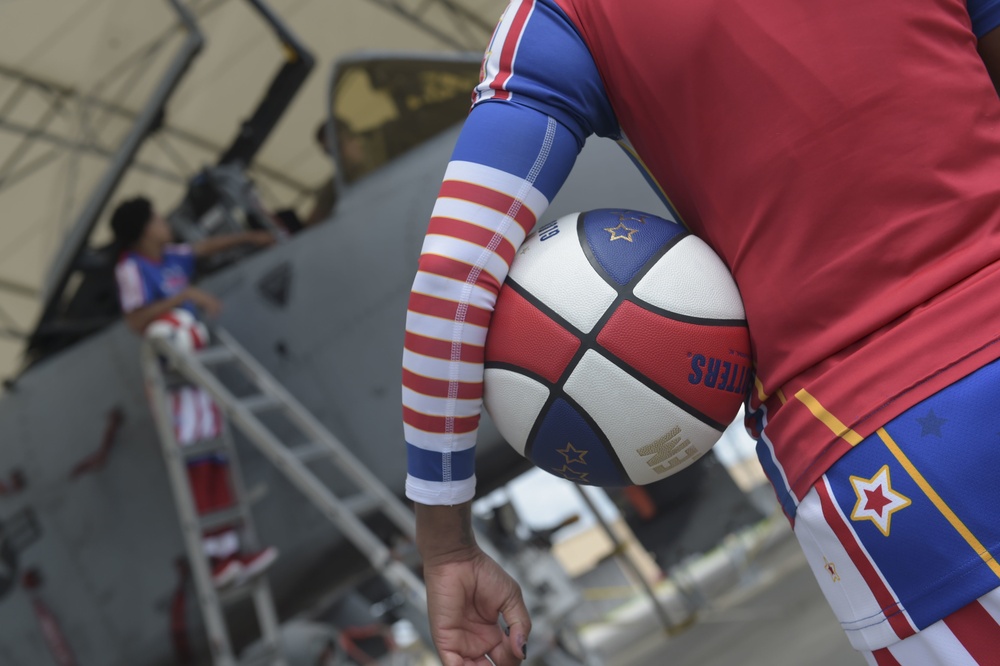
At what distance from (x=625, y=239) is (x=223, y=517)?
2886 millimetres

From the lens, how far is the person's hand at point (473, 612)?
995 mm

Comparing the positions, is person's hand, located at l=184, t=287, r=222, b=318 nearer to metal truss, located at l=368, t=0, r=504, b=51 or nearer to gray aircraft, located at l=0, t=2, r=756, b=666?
gray aircraft, located at l=0, t=2, r=756, b=666

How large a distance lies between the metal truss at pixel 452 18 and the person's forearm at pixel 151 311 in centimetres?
1094

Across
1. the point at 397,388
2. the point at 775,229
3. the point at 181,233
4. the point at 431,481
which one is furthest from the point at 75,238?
the point at 775,229

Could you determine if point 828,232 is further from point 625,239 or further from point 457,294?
point 457,294

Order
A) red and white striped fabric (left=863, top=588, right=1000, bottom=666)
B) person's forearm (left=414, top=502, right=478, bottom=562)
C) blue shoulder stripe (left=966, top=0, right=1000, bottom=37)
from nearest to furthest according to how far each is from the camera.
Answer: red and white striped fabric (left=863, top=588, right=1000, bottom=666)
blue shoulder stripe (left=966, top=0, right=1000, bottom=37)
person's forearm (left=414, top=502, right=478, bottom=562)

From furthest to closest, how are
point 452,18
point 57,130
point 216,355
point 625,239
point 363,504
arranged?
1. point 452,18
2. point 57,130
3. point 216,355
4. point 363,504
5. point 625,239

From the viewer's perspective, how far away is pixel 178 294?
3666mm

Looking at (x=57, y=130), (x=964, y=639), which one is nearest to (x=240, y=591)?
(x=964, y=639)

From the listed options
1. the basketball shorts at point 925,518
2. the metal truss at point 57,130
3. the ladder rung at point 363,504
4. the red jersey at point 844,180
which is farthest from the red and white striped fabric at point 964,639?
the metal truss at point 57,130

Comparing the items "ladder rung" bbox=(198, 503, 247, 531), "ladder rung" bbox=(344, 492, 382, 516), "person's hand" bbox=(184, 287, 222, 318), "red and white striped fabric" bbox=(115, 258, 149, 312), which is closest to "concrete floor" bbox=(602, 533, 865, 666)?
"ladder rung" bbox=(344, 492, 382, 516)

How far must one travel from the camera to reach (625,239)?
3.34 ft

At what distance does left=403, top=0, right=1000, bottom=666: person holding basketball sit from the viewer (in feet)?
2.41

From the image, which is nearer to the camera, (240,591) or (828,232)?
(828,232)
